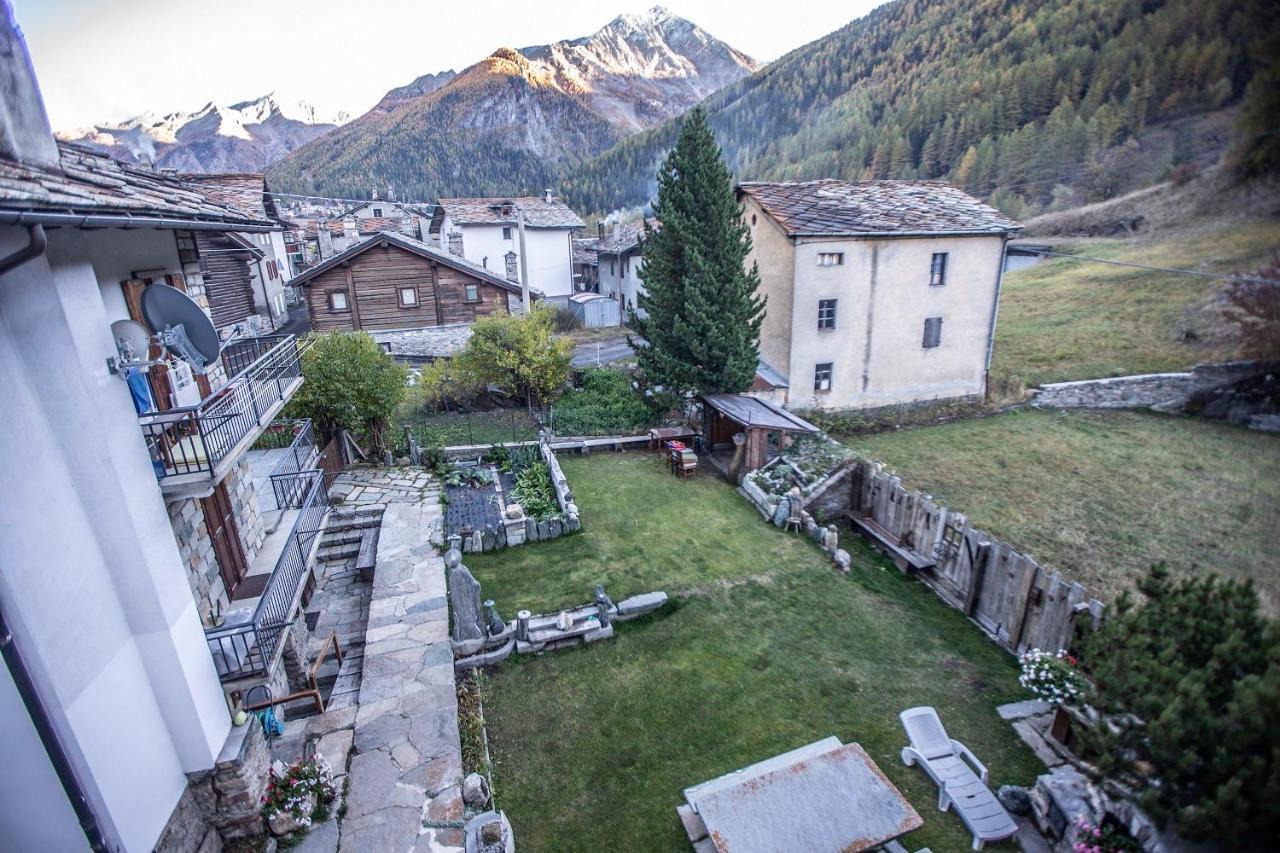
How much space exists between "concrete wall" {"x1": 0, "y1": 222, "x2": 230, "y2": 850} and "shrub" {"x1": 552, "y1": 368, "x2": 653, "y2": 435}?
47.2ft

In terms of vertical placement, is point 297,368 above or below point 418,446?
above

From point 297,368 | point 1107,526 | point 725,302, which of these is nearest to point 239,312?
point 297,368

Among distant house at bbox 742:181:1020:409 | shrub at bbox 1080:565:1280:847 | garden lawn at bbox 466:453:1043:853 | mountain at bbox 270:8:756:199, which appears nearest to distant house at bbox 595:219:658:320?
distant house at bbox 742:181:1020:409

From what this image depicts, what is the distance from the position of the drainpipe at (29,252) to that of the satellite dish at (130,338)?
4.85ft

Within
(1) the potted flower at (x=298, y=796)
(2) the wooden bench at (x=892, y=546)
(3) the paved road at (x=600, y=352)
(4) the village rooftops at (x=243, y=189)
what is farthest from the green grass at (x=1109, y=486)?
(4) the village rooftops at (x=243, y=189)

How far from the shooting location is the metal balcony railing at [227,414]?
250 inches

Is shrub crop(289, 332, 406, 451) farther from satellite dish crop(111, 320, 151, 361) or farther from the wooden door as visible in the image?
satellite dish crop(111, 320, 151, 361)

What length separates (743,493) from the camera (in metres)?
16.7

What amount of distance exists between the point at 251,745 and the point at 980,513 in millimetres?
15711

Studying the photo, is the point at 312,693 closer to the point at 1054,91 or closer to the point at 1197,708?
the point at 1197,708

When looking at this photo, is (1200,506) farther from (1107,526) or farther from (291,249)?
(291,249)

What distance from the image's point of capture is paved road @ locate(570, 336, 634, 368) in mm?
31234

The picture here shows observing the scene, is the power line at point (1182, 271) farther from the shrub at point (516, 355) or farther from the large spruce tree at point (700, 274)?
the shrub at point (516, 355)

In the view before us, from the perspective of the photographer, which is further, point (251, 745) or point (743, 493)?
point (743, 493)
